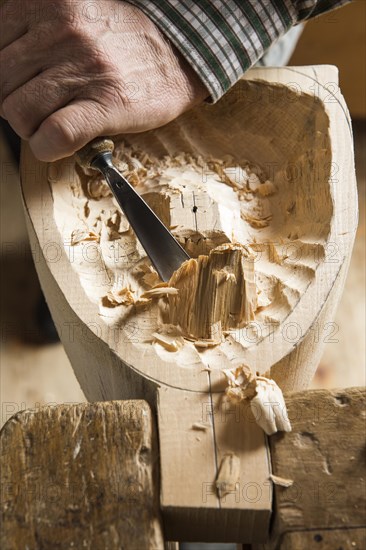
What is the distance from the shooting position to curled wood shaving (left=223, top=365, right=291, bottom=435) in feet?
3.01

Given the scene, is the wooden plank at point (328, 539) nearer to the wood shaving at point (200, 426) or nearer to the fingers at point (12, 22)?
the wood shaving at point (200, 426)

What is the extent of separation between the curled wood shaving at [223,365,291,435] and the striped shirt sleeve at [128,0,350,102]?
0.62m

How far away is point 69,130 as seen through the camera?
122cm

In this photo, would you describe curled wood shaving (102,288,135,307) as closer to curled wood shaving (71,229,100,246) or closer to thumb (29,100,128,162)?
curled wood shaving (71,229,100,246)

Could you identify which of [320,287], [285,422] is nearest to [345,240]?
[320,287]

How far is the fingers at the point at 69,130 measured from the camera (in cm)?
122

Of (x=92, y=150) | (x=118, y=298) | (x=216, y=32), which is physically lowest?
(x=118, y=298)

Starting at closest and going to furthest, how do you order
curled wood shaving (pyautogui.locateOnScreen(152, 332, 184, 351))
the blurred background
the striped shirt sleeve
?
curled wood shaving (pyautogui.locateOnScreen(152, 332, 184, 351)), the striped shirt sleeve, the blurred background

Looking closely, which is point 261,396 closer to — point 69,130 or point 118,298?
point 118,298

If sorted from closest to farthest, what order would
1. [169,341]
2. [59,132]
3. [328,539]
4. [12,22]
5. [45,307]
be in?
[328,539], [169,341], [59,132], [12,22], [45,307]

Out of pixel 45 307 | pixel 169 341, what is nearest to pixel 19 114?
pixel 169 341

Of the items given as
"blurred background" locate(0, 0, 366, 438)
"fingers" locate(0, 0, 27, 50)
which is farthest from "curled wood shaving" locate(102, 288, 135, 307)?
"blurred background" locate(0, 0, 366, 438)

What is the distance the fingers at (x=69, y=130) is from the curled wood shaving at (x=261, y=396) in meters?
0.51

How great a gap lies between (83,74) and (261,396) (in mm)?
682
